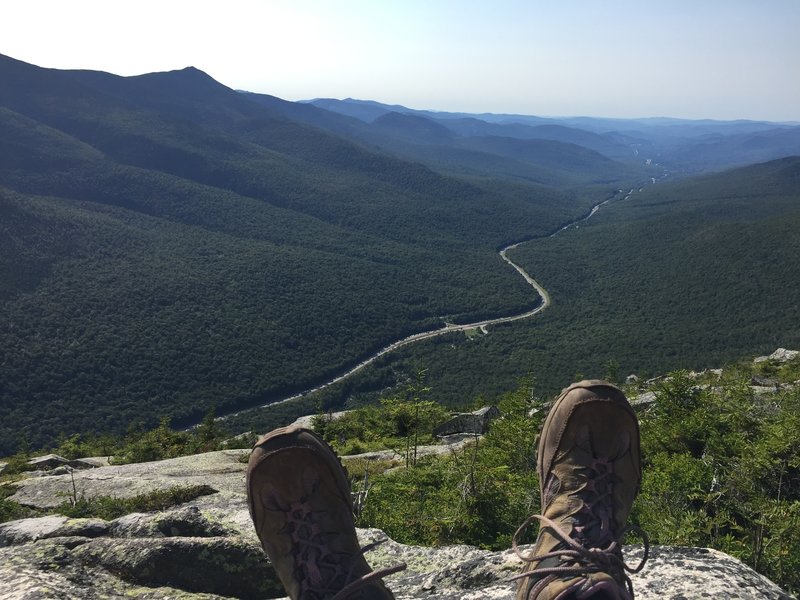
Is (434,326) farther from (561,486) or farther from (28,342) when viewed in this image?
(561,486)

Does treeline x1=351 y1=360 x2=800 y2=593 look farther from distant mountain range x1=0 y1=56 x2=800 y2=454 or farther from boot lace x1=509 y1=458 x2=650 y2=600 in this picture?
distant mountain range x1=0 y1=56 x2=800 y2=454

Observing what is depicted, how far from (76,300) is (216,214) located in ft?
231

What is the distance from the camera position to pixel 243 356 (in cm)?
6944

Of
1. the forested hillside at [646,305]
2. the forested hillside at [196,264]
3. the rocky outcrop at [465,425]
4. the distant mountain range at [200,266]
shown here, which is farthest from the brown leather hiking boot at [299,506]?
the forested hillside at [196,264]

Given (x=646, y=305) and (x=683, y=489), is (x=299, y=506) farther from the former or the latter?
(x=646, y=305)

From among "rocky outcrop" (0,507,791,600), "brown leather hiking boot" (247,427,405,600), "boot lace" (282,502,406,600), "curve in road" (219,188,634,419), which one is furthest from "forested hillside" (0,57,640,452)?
"boot lace" (282,502,406,600)

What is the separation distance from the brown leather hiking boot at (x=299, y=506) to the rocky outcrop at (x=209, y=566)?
34.3 inches

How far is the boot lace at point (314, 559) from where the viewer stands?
3.09 metres

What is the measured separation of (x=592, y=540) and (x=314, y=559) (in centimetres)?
191

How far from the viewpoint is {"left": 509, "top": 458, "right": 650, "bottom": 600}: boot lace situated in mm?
2756

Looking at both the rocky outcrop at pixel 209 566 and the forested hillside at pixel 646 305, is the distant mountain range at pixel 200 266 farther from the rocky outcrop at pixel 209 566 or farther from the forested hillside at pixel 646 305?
the rocky outcrop at pixel 209 566

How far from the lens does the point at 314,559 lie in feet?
10.6

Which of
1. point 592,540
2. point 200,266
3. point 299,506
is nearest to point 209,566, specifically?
point 299,506

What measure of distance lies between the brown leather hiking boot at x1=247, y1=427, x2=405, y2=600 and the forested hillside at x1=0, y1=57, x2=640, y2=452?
5489cm
